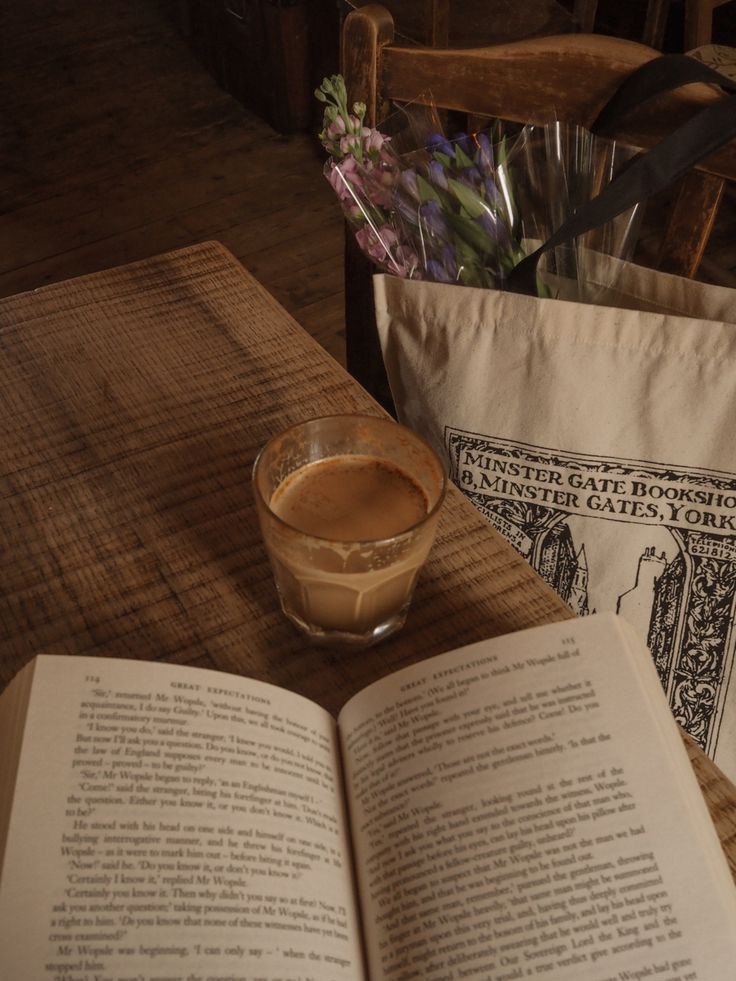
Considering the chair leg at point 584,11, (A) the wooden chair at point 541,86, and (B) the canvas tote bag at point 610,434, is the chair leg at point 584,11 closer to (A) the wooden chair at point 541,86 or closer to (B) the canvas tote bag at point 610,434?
(A) the wooden chair at point 541,86

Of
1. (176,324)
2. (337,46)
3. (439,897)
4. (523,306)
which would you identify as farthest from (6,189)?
(439,897)

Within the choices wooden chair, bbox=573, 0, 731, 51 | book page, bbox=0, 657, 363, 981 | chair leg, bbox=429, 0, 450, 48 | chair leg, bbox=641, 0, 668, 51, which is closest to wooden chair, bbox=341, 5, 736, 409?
book page, bbox=0, 657, 363, 981

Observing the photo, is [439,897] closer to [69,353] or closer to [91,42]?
[69,353]

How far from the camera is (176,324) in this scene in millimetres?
854

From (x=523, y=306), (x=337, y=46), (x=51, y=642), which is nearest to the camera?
(x=51, y=642)

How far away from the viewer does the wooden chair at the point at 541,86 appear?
0.77 metres

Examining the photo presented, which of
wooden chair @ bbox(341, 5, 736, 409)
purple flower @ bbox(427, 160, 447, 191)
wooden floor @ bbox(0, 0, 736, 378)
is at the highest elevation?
wooden chair @ bbox(341, 5, 736, 409)

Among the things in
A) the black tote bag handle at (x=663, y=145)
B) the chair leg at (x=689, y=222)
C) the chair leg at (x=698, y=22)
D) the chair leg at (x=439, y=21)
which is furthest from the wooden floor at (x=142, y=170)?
the black tote bag handle at (x=663, y=145)

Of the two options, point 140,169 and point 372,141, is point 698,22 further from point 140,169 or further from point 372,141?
point 372,141

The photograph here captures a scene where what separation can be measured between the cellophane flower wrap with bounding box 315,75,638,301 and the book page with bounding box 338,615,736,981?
1.26 feet

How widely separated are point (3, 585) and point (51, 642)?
64 mm

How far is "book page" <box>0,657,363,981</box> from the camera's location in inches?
17.4

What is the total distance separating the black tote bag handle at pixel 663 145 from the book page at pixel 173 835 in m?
0.42

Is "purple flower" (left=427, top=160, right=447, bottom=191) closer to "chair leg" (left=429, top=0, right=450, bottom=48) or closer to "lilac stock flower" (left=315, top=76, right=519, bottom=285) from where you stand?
→ "lilac stock flower" (left=315, top=76, right=519, bottom=285)
